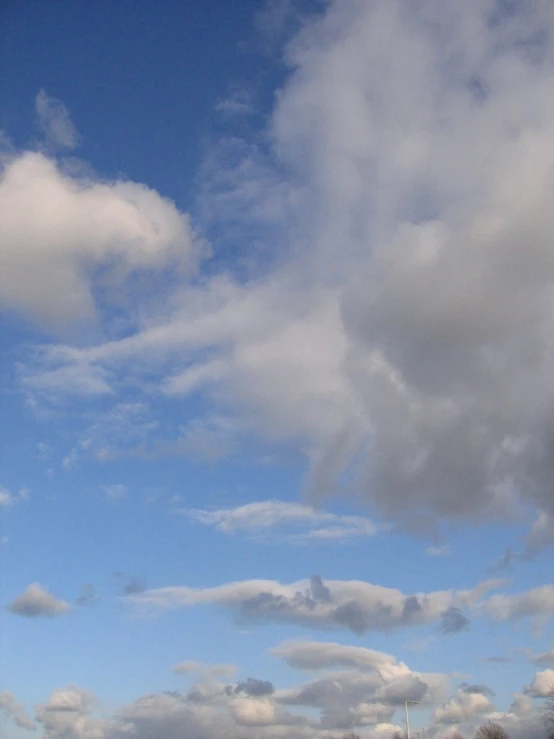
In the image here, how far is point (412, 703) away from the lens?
170 meters

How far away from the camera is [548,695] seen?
168500mm

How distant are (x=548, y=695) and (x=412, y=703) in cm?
2927
